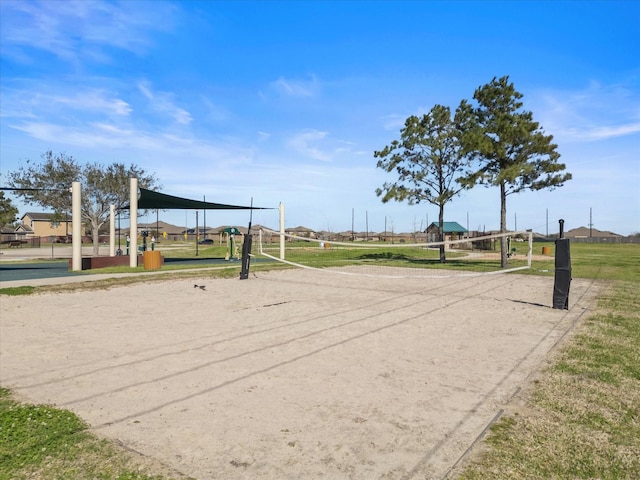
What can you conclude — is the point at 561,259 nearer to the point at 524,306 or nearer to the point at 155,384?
the point at 524,306

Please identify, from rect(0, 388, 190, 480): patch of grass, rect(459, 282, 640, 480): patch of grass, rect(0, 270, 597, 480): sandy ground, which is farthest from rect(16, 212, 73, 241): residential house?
rect(459, 282, 640, 480): patch of grass

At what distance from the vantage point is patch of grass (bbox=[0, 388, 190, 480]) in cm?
300

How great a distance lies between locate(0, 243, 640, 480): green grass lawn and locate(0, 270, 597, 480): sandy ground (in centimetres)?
21

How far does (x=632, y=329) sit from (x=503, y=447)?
6.27 m

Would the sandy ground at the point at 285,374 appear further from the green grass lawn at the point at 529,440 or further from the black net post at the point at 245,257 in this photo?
the black net post at the point at 245,257

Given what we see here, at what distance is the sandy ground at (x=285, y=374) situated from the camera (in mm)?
3410

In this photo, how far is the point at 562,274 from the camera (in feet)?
33.3

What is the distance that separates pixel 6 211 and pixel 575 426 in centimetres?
5115

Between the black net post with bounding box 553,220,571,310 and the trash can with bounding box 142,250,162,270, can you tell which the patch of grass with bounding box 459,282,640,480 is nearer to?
the black net post with bounding box 553,220,571,310

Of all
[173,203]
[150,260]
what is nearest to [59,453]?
[150,260]

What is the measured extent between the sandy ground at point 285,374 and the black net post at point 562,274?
0.34m

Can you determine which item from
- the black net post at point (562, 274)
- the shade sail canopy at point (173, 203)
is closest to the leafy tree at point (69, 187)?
the shade sail canopy at point (173, 203)

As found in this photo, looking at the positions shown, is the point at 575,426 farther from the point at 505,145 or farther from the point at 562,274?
the point at 505,145

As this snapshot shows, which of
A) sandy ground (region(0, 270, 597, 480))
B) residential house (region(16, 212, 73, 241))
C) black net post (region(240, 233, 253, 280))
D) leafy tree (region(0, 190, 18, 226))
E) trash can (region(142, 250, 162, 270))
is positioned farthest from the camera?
residential house (region(16, 212, 73, 241))
